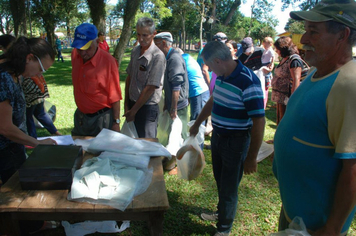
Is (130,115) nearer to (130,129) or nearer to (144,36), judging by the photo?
(130,129)

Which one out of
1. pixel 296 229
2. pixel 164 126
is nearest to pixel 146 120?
pixel 164 126

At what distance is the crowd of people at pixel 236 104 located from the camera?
112cm

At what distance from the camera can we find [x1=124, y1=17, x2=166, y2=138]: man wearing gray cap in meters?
3.08

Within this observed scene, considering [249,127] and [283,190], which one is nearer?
[283,190]

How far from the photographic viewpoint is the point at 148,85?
10.1 feet

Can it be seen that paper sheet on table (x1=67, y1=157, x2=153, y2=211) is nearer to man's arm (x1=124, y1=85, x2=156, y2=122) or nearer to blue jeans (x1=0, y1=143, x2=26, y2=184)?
blue jeans (x1=0, y1=143, x2=26, y2=184)

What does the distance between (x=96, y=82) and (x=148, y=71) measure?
2.14 ft

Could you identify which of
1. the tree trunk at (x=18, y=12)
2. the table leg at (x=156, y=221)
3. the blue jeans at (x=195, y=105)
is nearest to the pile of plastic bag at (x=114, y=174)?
the table leg at (x=156, y=221)

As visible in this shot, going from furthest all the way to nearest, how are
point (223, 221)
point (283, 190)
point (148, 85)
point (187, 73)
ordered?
point (187, 73), point (148, 85), point (223, 221), point (283, 190)

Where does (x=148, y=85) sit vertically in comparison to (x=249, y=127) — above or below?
above

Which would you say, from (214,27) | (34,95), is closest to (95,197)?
(34,95)

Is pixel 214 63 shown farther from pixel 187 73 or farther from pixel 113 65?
pixel 187 73

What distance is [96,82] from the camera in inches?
107

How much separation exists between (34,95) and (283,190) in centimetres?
383
